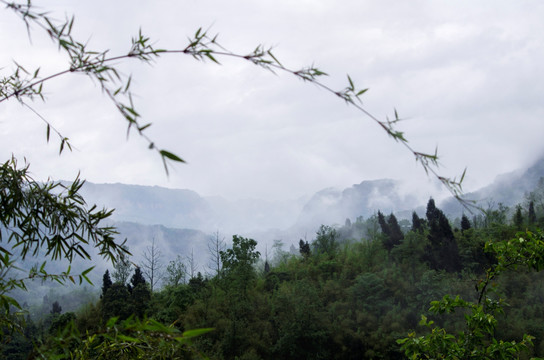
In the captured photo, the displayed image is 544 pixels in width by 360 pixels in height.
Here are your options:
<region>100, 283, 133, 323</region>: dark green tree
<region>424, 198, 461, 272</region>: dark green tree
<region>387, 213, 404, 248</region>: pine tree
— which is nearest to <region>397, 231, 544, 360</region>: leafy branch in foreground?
<region>100, 283, 133, 323</region>: dark green tree

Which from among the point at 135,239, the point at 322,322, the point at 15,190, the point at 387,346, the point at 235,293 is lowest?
the point at 387,346

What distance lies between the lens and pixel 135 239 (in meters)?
Result: 96.1

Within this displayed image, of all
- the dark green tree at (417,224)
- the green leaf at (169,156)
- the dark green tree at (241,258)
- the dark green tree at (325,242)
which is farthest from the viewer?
the dark green tree at (325,242)

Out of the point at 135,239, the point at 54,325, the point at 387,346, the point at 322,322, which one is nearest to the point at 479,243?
the point at 387,346

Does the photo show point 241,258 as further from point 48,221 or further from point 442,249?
point 48,221

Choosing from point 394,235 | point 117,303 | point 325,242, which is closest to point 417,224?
point 394,235

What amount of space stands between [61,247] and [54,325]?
12423mm

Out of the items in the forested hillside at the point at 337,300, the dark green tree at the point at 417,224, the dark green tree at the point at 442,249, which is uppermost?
the dark green tree at the point at 417,224

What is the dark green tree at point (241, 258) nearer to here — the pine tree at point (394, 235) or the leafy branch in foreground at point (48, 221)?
the pine tree at point (394, 235)

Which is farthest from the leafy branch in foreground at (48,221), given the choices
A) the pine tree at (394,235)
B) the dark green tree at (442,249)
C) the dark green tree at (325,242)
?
the dark green tree at (325,242)

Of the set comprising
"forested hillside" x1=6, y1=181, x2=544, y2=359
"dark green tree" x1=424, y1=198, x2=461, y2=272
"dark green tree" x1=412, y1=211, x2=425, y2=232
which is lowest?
"forested hillside" x1=6, y1=181, x2=544, y2=359

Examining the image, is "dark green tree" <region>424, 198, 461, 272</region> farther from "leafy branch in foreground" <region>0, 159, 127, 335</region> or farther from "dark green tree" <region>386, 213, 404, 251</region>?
"leafy branch in foreground" <region>0, 159, 127, 335</region>

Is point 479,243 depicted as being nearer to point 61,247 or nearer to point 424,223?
point 424,223

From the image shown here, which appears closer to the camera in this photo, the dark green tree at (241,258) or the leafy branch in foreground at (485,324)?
the leafy branch in foreground at (485,324)
